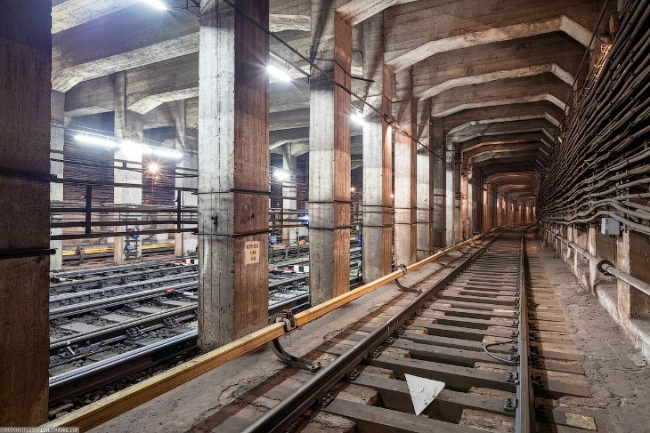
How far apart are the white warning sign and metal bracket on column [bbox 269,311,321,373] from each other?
4.35ft

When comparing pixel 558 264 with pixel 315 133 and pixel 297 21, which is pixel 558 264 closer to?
pixel 315 133

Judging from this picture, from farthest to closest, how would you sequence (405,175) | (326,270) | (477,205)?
1. (477,205)
2. (405,175)
3. (326,270)

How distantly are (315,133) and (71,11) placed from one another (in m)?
7.93

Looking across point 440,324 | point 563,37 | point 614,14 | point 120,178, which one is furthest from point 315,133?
point 120,178

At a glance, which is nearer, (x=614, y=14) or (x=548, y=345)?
(x=548, y=345)

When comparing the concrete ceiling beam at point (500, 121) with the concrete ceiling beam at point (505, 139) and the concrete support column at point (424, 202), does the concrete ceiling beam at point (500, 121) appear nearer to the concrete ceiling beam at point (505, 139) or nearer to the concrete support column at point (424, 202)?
the concrete ceiling beam at point (505, 139)

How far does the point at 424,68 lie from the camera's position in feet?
46.8

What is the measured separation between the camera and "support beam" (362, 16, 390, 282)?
11.2m

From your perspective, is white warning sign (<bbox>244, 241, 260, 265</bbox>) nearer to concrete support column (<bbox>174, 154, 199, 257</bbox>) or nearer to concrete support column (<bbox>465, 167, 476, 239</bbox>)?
concrete support column (<bbox>174, 154, 199, 257</bbox>)

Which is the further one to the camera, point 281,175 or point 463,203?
point 281,175

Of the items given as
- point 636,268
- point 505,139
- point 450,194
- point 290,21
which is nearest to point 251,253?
point 636,268

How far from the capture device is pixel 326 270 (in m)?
8.56

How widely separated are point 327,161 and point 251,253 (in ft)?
11.8

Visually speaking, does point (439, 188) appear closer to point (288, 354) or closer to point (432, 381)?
point (432, 381)
